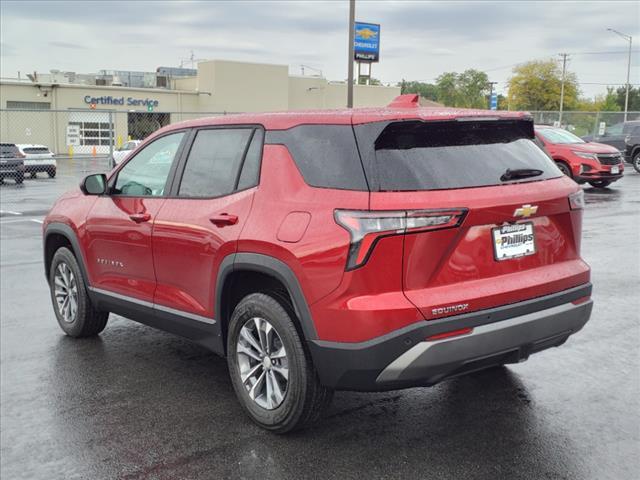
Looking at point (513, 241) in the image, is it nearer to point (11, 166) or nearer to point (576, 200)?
point (576, 200)

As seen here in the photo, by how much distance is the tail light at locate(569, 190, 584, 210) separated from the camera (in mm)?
4217

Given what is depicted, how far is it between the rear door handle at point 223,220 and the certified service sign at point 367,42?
174 feet

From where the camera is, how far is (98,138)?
5519cm

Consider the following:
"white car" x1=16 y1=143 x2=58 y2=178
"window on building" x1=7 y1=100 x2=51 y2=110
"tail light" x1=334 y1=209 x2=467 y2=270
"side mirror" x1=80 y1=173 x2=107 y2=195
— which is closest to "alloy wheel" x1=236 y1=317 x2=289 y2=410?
"tail light" x1=334 y1=209 x2=467 y2=270

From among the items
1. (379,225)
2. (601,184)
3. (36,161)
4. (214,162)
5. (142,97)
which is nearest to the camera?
(379,225)

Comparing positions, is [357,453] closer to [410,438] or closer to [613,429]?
[410,438]

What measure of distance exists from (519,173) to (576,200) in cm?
49

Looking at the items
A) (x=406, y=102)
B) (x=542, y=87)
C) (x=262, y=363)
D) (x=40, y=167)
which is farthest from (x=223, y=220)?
(x=542, y=87)

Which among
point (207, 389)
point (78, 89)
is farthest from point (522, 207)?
point (78, 89)

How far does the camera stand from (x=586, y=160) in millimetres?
18625

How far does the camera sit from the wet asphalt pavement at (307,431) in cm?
375

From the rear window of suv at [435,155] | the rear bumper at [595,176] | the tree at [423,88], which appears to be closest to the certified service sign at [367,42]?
the rear bumper at [595,176]

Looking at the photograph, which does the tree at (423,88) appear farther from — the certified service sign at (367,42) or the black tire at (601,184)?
the black tire at (601,184)

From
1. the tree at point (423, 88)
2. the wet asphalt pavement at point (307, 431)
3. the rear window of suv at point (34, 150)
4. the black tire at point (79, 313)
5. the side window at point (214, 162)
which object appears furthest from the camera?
the tree at point (423, 88)
